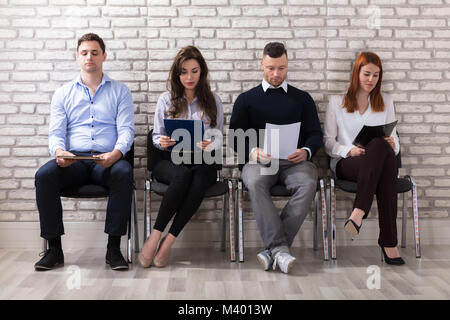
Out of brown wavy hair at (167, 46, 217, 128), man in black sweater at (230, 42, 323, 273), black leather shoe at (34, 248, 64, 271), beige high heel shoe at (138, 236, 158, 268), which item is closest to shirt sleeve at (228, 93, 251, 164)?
man in black sweater at (230, 42, 323, 273)

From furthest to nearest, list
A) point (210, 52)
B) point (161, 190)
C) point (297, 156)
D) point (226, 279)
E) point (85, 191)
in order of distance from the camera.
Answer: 1. point (210, 52)
2. point (297, 156)
3. point (161, 190)
4. point (85, 191)
5. point (226, 279)

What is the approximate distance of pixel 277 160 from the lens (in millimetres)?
3611

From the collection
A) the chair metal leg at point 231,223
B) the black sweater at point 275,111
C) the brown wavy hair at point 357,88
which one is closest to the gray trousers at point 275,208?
the chair metal leg at point 231,223

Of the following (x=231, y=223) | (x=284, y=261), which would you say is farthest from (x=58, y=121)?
(x=284, y=261)

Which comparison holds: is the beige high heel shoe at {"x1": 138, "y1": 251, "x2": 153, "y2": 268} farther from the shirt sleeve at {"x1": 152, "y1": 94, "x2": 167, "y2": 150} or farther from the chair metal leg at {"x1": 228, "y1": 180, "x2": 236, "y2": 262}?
the shirt sleeve at {"x1": 152, "y1": 94, "x2": 167, "y2": 150}

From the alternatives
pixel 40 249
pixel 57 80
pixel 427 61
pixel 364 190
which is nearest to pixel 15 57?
pixel 57 80

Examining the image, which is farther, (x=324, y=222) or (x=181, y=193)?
(x=324, y=222)

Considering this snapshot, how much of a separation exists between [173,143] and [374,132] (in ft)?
4.37

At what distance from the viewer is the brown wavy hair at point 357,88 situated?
3795mm

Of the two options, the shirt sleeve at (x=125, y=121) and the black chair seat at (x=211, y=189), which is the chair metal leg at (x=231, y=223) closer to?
the black chair seat at (x=211, y=189)

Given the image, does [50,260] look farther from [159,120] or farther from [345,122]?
[345,122]

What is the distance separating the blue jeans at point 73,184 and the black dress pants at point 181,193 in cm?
23

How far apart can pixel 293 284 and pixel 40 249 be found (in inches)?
78.1
